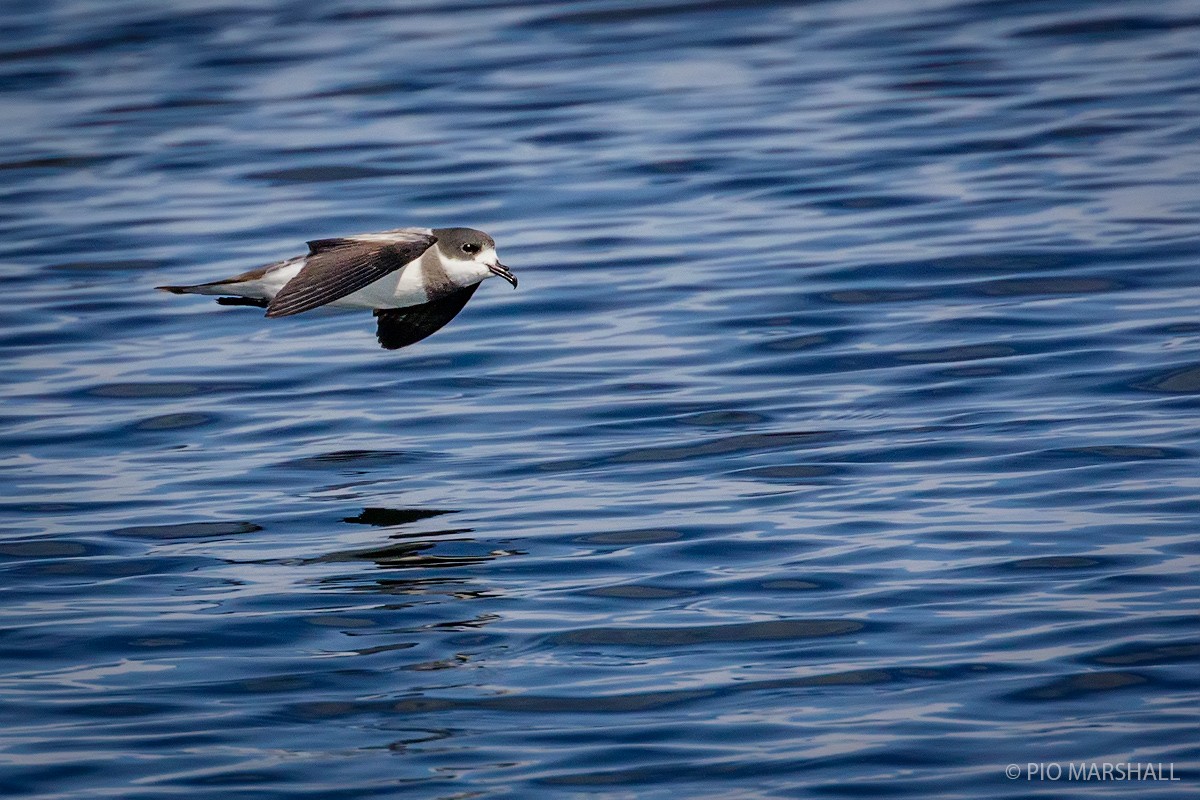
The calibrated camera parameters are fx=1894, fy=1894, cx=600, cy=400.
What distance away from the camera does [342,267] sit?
10125mm

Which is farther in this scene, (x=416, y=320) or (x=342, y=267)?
(x=416, y=320)

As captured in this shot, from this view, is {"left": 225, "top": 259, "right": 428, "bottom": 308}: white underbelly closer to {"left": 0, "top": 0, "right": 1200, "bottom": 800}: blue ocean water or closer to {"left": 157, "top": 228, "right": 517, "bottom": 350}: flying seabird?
{"left": 157, "top": 228, "right": 517, "bottom": 350}: flying seabird

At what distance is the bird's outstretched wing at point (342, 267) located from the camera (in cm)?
979

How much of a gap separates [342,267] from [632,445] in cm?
202

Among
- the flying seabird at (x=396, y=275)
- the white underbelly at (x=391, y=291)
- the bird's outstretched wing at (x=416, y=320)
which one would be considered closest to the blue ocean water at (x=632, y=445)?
the bird's outstretched wing at (x=416, y=320)

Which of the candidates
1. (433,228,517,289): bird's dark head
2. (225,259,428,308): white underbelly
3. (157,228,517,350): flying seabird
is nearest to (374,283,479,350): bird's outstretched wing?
(157,228,517,350): flying seabird

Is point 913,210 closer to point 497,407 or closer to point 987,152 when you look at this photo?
point 987,152

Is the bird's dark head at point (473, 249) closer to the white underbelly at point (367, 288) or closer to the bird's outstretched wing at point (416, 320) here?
the white underbelly at point (367, 288)

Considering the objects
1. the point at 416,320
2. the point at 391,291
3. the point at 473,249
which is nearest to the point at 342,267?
the point at 391,291

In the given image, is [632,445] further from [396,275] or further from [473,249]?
[396,275]

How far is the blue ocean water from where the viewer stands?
730cm

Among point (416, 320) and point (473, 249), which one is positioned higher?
point (473, 249)

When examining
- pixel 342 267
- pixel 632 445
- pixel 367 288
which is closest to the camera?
pixel 342 267

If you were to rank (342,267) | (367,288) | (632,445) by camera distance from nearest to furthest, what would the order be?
(342,267)
(367,288)
(632,445)
